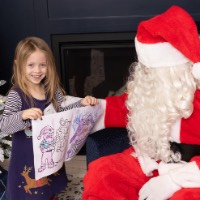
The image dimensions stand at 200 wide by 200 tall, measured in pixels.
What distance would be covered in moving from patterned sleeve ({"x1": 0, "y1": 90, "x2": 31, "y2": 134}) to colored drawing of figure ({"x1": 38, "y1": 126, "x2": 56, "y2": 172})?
0.08 m

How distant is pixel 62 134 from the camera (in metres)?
1.38

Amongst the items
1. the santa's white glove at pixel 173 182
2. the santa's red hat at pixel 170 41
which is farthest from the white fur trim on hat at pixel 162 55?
the santa's white glove at pixel 173 182

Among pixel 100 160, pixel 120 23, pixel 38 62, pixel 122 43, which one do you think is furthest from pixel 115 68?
pixel 100 160

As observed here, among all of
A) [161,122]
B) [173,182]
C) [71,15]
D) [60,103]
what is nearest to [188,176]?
[173,182]

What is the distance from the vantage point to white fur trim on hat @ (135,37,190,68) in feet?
3.80

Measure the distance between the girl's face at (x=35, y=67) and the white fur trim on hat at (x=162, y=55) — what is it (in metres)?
0.44

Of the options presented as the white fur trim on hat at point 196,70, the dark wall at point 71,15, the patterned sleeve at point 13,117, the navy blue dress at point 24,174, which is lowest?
the navy blue dress at point 24,174

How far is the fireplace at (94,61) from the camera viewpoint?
6.83 ft

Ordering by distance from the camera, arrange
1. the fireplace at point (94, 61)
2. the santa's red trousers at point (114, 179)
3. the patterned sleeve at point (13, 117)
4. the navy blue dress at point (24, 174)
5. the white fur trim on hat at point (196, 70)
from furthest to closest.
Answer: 1. the fireplace at point (94, 61)
2. the navy blue dress at point (24, 174)
3. the patterned sleeve at point (13, 117)
4. the santa's red trousers at point (114, 179)
5. the white fur trim on hat at point (196, 70)

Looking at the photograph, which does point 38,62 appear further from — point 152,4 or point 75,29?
point 152,4

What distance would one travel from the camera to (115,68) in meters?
2.28

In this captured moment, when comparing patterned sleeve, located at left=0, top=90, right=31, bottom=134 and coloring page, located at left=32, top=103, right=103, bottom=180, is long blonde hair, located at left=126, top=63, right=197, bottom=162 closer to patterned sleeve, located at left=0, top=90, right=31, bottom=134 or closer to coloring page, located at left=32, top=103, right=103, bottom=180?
coloring page, located at left=32, top=103, right=103, bottom=180

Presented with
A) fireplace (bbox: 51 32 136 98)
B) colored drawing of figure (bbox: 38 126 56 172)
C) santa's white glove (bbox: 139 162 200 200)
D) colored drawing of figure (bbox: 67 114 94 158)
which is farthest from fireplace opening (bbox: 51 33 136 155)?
santa's white glove (bbox: 139 162 200 200)

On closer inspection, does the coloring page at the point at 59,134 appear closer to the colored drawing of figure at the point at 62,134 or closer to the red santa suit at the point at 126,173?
the colored drawing of figure at the point at 62,134
